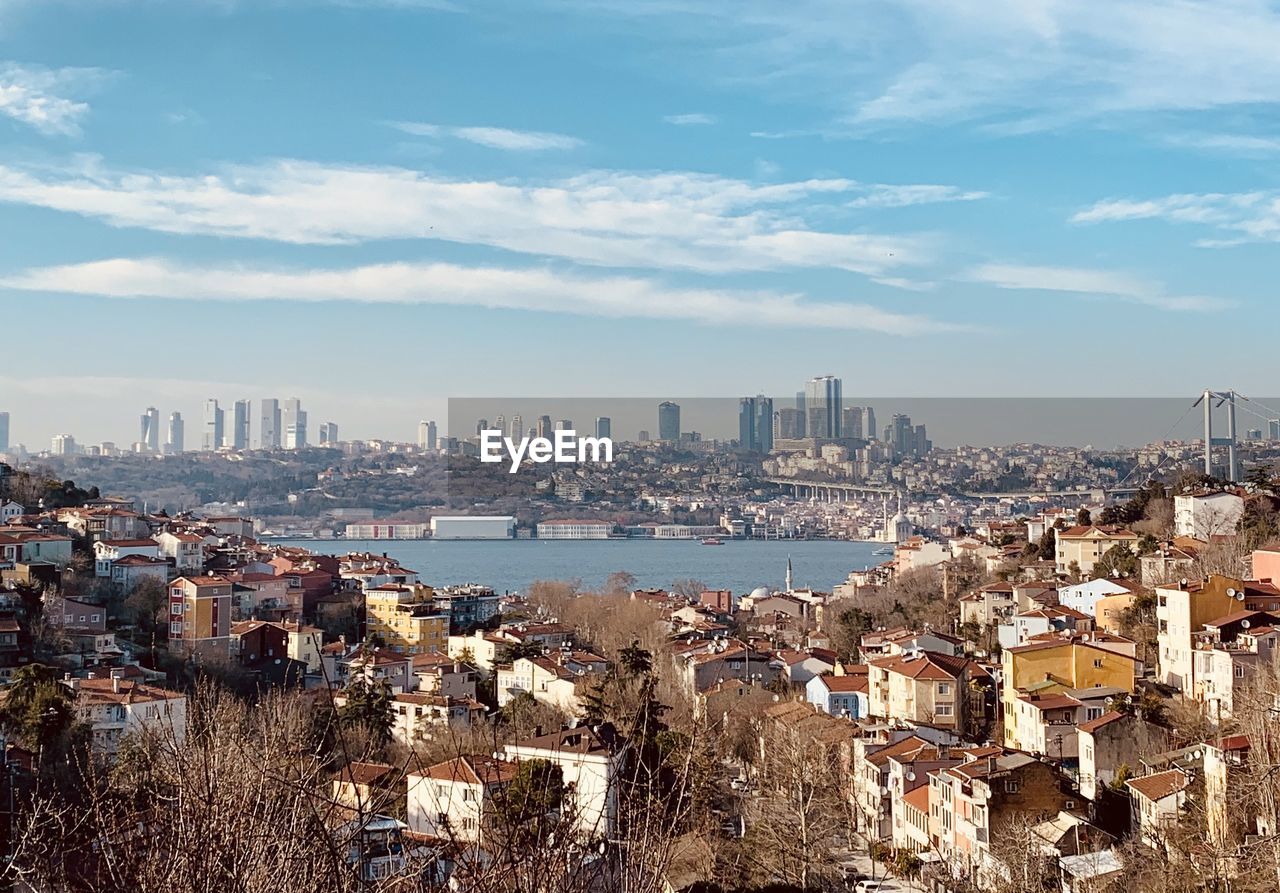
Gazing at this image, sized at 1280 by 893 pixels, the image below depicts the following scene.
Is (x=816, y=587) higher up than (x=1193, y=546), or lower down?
lower down

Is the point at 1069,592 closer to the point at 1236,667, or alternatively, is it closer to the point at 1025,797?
the point at 1236,667

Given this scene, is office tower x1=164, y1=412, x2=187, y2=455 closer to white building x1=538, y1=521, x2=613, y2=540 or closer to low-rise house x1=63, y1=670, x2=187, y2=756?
white building x1=538, y1=521, x2=613, y2=540

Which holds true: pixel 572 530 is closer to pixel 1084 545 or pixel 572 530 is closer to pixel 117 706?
pixel 1084 545

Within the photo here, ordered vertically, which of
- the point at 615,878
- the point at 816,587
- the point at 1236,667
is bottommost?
the point at 816,587

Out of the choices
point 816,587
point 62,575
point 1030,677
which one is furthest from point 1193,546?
point 816,587

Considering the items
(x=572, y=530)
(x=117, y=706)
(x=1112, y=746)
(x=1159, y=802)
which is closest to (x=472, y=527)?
(x=572, y=530)

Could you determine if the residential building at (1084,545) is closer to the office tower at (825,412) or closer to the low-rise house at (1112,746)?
the low-rise house at (1112,746)

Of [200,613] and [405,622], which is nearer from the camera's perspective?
[200,613]
